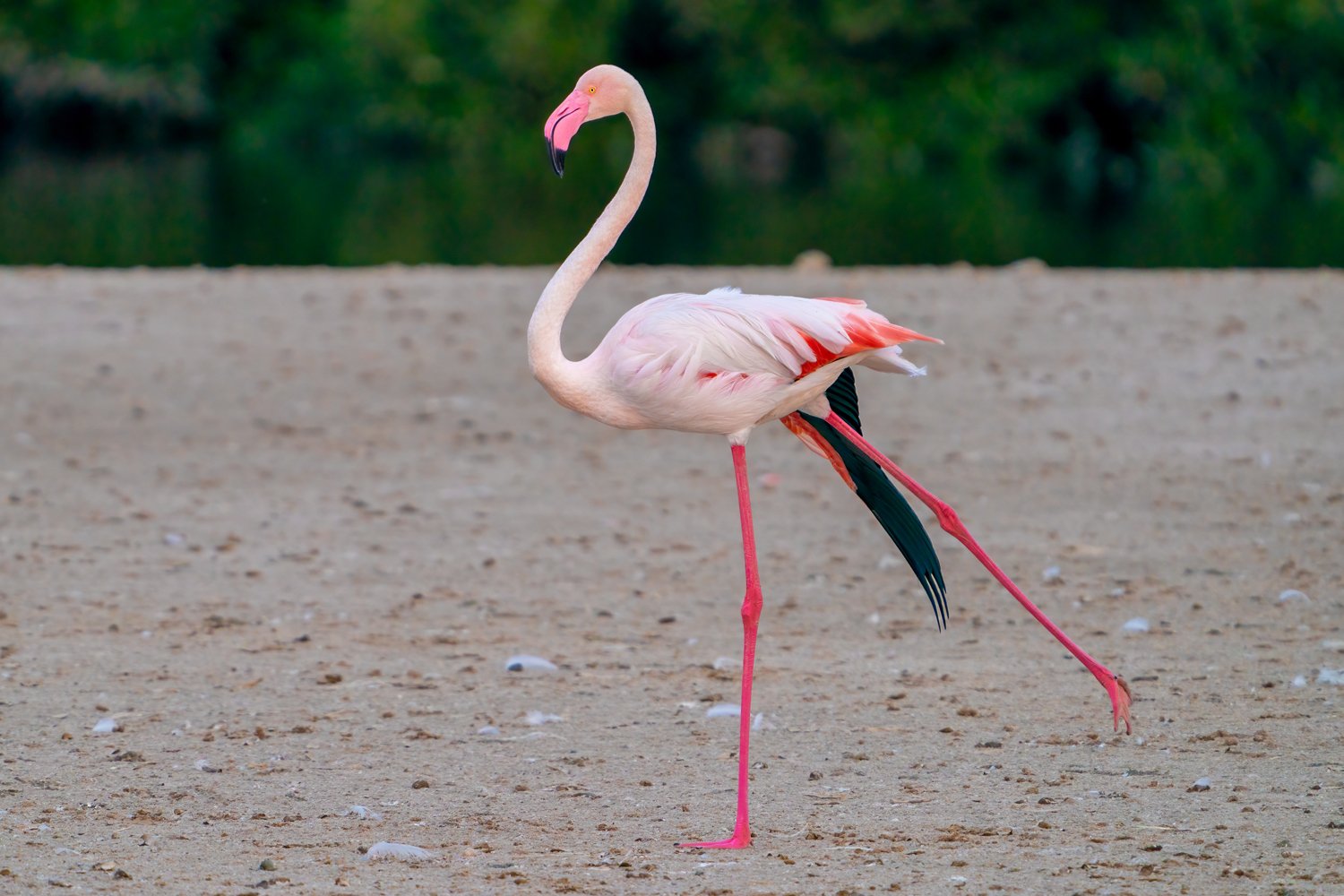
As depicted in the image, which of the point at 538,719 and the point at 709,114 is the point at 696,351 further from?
the point at 709,114

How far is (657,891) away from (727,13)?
3810 cm

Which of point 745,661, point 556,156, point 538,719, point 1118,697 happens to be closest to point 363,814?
point 538,719

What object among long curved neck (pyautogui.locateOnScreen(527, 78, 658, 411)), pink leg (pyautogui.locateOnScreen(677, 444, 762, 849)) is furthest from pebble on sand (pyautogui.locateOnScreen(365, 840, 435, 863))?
long curved neck (pyautogui.locateOnScreen(527, 78, 658, 411))

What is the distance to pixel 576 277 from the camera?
14.6 ft

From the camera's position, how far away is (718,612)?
6.45 metres

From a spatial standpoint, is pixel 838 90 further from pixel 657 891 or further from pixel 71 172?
pixel 657 891

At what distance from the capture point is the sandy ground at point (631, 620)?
4.12 metres

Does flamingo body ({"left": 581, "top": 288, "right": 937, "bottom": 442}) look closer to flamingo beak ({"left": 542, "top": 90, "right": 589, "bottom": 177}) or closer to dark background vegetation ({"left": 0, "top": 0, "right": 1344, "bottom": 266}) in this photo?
flamingo beak ({"left": 542, "top": 90, "right": 589, "bottom": 177})

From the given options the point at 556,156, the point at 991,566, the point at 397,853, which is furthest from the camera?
the point at 991,566

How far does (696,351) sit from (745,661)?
78cm

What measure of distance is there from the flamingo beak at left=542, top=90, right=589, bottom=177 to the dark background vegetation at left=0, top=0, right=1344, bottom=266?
65.8ft

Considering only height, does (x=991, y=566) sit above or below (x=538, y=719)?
above

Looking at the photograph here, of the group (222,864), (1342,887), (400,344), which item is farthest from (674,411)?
Result: (400,344)

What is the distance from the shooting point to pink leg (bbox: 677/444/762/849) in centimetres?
408
